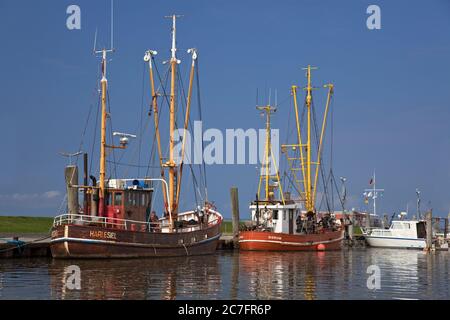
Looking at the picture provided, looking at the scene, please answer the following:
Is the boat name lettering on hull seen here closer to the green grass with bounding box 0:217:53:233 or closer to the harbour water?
the harbour water

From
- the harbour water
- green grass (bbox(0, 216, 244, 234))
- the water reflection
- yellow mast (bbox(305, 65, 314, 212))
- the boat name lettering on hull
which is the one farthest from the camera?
green grass (bbox(0, 216, 244, 234))

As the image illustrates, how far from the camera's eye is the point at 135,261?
1483 inches

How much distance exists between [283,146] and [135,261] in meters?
25.9

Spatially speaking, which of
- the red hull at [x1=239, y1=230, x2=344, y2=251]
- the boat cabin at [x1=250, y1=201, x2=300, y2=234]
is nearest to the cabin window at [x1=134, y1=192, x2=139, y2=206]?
the red hull at [x1=239, y1=230, x2=344, y2=251]

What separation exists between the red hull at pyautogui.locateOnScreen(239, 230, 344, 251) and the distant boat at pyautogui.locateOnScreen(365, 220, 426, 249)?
13555mm

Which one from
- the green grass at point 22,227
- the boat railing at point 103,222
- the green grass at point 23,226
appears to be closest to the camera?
the boat railing at point 103,222

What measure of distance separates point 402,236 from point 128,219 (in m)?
35.5

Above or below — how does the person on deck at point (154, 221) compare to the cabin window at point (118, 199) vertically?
below

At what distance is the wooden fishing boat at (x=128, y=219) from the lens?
3634cm

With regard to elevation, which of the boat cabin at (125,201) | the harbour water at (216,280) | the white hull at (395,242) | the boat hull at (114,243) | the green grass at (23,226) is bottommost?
the white hull at (395,242)

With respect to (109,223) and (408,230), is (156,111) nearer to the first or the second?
(109,223)

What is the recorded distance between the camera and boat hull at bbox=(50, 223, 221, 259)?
118 ft

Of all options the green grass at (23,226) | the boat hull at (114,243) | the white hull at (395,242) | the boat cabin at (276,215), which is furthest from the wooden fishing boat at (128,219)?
the white hull at (395,242)

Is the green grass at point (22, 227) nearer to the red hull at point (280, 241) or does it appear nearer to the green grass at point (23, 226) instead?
the green grass at point (23, 226)
